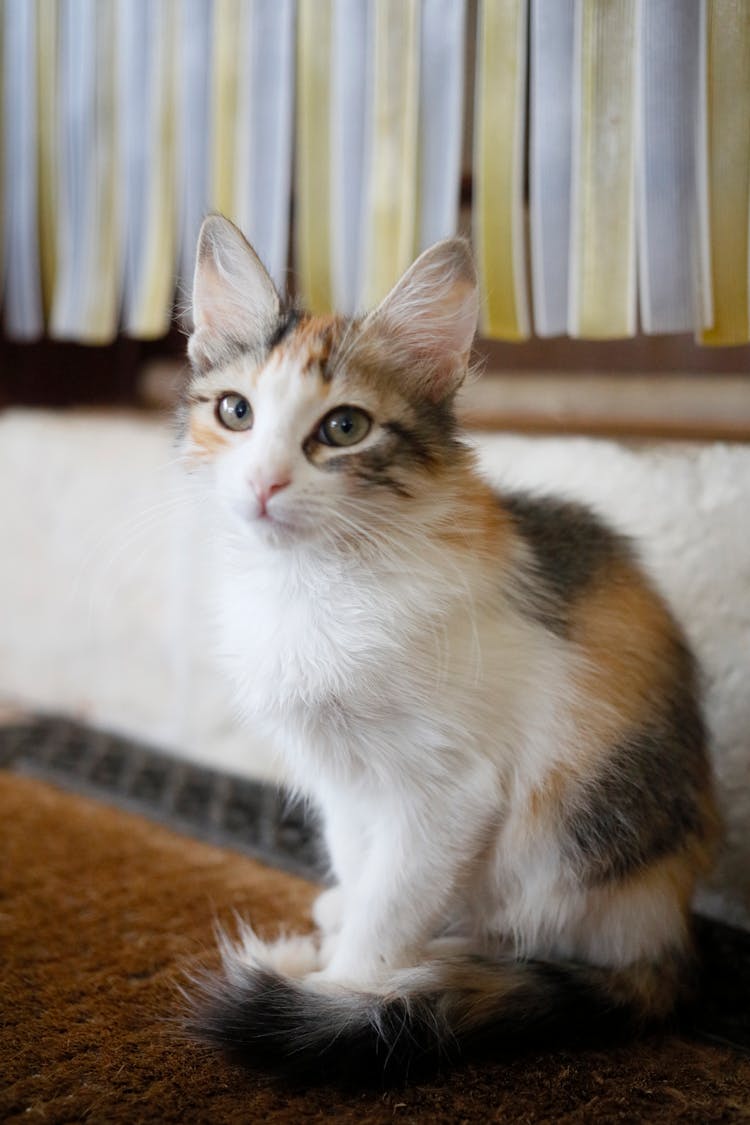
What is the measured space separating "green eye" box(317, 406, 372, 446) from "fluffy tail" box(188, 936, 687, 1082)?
0.51 meters

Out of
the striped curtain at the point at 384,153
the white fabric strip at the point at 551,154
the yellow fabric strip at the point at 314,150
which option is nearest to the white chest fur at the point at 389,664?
the striped curtain at the point at 384,153

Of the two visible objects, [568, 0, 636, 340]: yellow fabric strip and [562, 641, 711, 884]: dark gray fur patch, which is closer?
[562, 641, 711, 884]: dark gray fur patch

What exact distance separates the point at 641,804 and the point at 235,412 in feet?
1.89

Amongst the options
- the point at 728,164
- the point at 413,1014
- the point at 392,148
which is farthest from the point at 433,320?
the point at 413,1014

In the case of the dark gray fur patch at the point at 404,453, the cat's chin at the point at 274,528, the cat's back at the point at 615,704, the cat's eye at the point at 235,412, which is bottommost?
the cat's back at the point at 615,704

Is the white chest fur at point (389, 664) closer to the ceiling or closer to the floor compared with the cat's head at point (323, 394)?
closer to the floor

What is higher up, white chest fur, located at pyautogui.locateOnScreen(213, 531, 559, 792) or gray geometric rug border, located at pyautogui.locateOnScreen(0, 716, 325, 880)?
white chest fur, located at pyautogui.locateOnScreen(213, 531, 559, 792)

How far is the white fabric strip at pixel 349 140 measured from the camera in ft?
4.38

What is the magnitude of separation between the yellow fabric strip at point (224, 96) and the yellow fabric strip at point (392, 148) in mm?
262

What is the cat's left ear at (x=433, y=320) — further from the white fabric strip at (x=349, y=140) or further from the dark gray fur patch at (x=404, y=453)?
the white fabric strip at (x=349, y=140)

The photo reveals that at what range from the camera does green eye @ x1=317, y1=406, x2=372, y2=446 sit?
2.84 feet

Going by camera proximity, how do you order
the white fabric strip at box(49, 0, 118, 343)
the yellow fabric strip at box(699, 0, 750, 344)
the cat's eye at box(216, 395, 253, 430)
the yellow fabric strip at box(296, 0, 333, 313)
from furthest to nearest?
the white fabric strip at box(49, 0, 118, 343), the yellow fabric strip at box(296, 0, 333, 313), the yellow fabric strip at box(699, 0, 750, 344), the cat's eye at box(216, 395, 253, 430)

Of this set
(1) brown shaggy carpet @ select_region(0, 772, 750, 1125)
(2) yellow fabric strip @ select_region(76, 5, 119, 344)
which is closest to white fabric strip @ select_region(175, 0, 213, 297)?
(2) yellow fabric strip @ select_region(76, 5, 119, 344)

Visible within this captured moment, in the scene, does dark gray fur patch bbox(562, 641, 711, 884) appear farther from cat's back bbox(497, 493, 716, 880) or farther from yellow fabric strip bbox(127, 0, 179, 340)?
yellow fabric strip bbox(127, 0, 179, 340)
